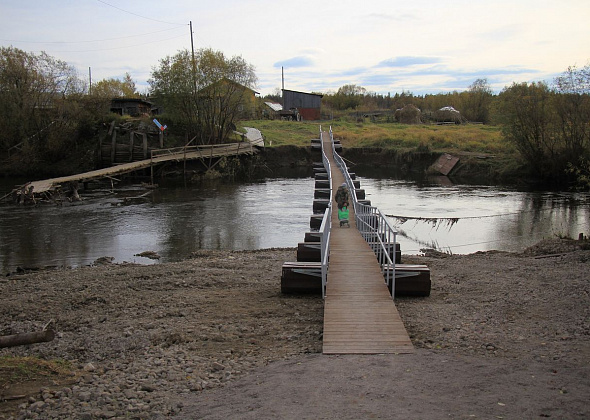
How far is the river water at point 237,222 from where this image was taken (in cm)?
1762

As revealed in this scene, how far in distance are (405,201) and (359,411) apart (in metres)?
23.6

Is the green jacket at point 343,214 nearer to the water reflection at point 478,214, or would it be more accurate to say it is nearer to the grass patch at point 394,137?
the water reflection at point 478,214

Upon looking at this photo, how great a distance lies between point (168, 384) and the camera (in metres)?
5.72

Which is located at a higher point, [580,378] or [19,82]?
[19,82]

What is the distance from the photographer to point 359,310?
7656 mm

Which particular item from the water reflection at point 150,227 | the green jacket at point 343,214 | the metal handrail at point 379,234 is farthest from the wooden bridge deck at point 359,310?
the water reflection at point 150,227

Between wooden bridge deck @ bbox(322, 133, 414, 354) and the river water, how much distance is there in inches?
293

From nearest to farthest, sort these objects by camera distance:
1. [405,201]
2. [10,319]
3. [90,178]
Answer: [10,319], [405,201], [90,178]

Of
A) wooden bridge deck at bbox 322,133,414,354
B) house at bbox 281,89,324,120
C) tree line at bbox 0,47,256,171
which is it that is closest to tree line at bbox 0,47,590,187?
tree line at bbox 0,47,256,171

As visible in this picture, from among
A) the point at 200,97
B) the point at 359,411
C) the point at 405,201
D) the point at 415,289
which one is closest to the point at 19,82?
the point at 200,97

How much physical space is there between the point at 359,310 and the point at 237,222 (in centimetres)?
1497

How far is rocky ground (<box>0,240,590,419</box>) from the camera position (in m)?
4.93

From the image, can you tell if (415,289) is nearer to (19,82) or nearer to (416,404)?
(416,404)

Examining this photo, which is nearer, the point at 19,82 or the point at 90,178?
the point at 90,178
